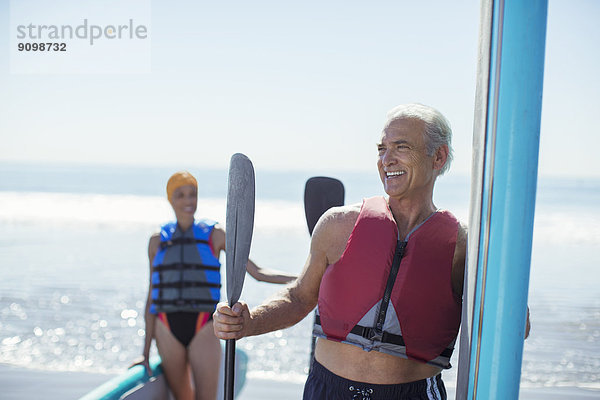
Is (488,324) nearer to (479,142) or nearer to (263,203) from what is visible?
(479,142)

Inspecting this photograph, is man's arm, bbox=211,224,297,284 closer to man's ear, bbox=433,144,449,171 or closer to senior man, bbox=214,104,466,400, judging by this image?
senior man, bbox=214,104,466,400

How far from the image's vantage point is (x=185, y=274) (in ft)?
11.3

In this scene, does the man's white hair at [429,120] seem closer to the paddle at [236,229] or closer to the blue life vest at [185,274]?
the paddle at [236,229]

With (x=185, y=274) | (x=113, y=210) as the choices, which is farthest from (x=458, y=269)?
(x=113, y=210)

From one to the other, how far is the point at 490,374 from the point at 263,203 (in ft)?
73.4

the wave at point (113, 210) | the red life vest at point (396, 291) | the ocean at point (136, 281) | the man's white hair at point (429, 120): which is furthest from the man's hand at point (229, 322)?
the wave at point (113, 210)

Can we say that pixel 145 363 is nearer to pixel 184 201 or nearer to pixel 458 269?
pixel 184 201

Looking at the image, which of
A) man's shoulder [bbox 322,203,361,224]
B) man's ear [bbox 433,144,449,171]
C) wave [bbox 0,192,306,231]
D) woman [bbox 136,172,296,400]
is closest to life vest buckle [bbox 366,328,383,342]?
man's shoulder [bbox 322,203,361,224]

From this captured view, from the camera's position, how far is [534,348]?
21.5ft

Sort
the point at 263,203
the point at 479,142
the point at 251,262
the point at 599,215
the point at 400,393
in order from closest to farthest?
the point at 479,142 → the point at 400,393 → the point at 251,262 → the point at 599,215 → the point at 263,203

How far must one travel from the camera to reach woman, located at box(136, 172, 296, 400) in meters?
3.40

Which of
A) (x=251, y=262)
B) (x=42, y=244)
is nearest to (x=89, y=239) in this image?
(x=42, y=244)

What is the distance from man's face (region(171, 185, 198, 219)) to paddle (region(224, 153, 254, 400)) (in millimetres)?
1825

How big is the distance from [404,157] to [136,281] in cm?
863
